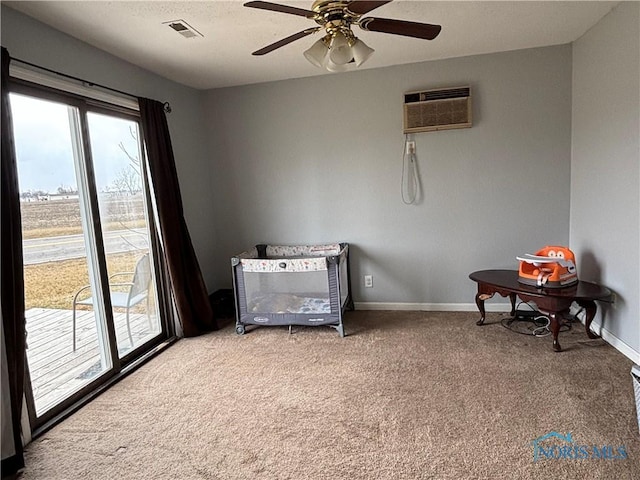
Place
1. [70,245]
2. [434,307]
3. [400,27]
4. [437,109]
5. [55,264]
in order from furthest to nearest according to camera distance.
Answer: [434,307] < [437,109] < [70,245] < [55,264] < [400,27]

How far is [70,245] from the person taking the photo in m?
2.55

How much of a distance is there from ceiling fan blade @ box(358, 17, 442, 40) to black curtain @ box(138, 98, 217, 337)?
2002 mm

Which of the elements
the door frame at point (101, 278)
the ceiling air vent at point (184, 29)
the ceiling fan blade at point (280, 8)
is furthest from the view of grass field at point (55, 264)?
the ceiling fan blade at point (280, 8)

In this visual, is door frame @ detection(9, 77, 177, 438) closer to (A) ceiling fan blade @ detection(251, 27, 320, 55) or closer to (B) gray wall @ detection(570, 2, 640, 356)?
(A) ceiling fan blade @ detection(251, 27, 320, 55)

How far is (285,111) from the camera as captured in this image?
3891 mm

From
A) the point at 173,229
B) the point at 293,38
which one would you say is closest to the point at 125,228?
the point at 173,229

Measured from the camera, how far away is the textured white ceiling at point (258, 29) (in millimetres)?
2258

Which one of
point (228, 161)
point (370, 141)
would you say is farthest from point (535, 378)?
point (228, 161)

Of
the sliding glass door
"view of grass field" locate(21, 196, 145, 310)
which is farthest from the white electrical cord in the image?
"view of grass field" locate(21, 196, 145, 310)

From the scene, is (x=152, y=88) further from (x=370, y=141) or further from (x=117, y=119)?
(x=370, y=141)

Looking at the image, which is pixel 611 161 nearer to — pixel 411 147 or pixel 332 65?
pixel 411 147

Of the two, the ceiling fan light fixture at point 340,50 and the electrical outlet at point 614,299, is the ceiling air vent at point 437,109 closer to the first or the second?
the ceiling fan light fixture at point 340,50

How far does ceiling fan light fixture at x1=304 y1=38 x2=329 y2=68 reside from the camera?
2.03 m

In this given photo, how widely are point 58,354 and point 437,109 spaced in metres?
3.44
